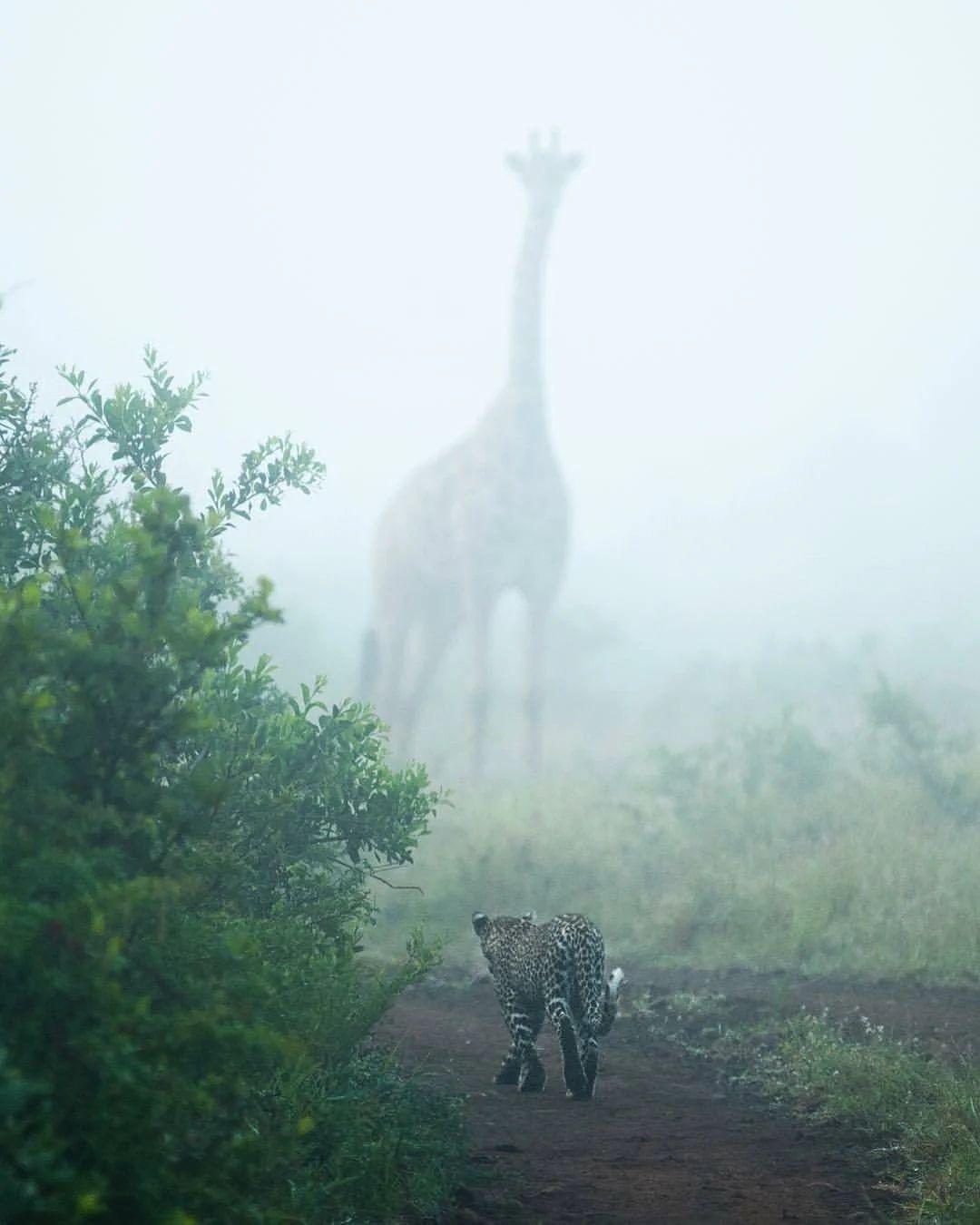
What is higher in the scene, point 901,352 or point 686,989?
point 901,352

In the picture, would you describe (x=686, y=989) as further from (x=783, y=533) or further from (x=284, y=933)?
(x=783, y=533)

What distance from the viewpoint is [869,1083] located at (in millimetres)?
6707

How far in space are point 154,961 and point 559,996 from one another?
3721mm

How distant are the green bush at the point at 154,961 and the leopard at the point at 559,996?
127cm

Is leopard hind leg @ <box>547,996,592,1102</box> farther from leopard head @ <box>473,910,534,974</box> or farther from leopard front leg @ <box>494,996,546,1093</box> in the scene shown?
leopard head @ <box>473,910,534,974</box>

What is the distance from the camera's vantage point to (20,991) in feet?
11.4

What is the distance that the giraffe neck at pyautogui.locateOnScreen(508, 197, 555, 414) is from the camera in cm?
1992

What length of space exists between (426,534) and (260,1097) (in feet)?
52.0

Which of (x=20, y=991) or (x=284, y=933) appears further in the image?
(x=284, y=933)

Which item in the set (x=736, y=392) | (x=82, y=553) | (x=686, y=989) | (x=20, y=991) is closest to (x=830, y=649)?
(x=686, y=989)

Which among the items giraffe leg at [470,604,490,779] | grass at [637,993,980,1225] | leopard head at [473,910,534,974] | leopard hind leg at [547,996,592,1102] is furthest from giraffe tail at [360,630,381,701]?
leopard hind leg at [547,996,592,1102]

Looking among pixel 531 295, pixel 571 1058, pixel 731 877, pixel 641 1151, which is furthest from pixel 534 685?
pixel 641 1151

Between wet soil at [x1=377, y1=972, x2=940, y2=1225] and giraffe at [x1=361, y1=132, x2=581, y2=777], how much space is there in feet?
33.2

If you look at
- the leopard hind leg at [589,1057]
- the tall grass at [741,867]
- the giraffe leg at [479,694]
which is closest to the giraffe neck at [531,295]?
the giraffe leg at [479,694]
